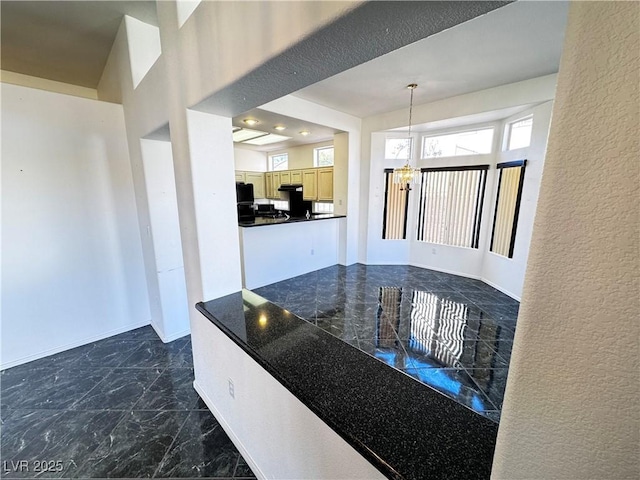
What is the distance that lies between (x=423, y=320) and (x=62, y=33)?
4.74 metres

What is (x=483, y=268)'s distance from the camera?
436 centimetres

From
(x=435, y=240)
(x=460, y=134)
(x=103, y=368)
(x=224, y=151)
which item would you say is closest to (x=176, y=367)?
(x=103, y=368)

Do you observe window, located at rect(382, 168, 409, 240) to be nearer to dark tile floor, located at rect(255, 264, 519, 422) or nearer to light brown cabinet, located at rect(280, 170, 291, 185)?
dark tile floor, located at rect(255, 264, 519, 422)

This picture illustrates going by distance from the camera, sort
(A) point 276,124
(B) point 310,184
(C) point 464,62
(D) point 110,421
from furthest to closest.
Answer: (B) point 310,184 → (A) point 276,124 → (C) point 464,62 → (D) point 110,421

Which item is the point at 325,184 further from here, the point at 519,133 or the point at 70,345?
the point at 70,345

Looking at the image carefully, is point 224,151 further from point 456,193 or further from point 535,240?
point 456,193

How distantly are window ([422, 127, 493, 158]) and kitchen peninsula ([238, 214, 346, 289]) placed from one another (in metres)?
2.04

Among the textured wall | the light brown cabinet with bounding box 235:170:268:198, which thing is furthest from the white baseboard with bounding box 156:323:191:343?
the light brown cabinet with bounding box 235:170:268:198

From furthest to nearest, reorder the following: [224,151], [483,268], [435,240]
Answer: [435,240] → [483,268] → [224,151]

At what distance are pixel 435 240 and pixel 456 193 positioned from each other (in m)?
0.92

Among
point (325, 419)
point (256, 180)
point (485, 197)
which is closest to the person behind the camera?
point (325, 419)

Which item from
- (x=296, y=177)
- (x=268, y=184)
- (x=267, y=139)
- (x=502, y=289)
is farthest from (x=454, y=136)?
(x=268, y=184)

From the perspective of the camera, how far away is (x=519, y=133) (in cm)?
372

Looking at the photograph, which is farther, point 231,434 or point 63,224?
point 63,224
